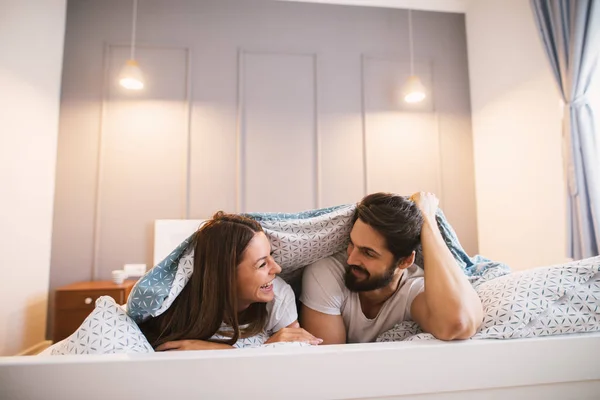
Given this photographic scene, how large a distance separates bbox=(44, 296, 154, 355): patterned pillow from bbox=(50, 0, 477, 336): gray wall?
2.18 m

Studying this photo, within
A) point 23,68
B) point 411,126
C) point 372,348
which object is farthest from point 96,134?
point 372,348

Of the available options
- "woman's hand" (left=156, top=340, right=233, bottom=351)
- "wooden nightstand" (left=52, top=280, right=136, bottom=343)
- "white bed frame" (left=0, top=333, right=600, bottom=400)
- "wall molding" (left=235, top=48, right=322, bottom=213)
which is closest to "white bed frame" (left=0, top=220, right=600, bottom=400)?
"white bed frame" (left=0, top=333, right=600, bottom=400)

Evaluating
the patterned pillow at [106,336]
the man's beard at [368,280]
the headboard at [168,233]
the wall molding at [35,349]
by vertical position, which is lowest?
the wall molding at [35,349]

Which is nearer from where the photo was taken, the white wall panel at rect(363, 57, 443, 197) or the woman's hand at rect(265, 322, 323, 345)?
the woman's hand at rect(265, 322, 323, 345)

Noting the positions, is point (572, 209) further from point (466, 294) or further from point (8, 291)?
point (8, 291)

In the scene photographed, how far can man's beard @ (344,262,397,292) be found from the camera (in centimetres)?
114

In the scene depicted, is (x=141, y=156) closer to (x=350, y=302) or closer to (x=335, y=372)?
(x=350, y=302)

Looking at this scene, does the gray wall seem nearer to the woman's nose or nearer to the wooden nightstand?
the wooden nightstand

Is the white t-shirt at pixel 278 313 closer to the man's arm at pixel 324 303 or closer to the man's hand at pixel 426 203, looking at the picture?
the man's arm at pixel 324 303

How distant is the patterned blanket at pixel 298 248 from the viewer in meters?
0.98

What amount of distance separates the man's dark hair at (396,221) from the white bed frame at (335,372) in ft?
1.21

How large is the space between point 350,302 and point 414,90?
2442mm

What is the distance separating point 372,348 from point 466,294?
0.38 m

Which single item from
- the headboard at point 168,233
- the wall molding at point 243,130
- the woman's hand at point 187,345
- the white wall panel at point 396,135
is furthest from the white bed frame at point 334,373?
the white wall panel at point 396,135
